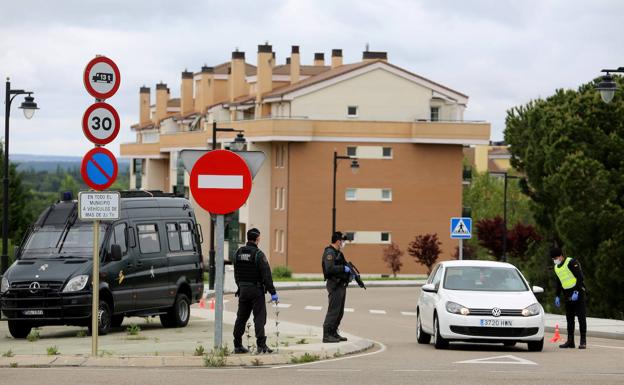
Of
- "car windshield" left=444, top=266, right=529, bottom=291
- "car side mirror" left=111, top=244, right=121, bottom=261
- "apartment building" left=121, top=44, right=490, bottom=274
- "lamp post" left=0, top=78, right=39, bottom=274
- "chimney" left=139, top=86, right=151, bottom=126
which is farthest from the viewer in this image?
"chimney" left=139, top=86, right=151, bottom=126

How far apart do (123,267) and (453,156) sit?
237 ft

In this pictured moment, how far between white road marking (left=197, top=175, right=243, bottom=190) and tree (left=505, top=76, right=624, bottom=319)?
31051 millimetres

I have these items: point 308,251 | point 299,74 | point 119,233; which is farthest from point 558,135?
point 299,74

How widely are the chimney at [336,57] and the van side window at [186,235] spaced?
287 feet

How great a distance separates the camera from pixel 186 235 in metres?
27.1

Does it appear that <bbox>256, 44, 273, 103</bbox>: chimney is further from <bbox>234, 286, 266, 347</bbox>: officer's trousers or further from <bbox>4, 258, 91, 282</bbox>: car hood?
<bbox>234, 286, 266, 347</bbox>: officer's trousers

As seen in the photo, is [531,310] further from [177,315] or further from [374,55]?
[374,55]

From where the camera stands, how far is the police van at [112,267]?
22.6 metres

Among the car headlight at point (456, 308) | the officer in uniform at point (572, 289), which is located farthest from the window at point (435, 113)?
the car headlight at point (456, 308)

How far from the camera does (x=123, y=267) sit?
24062mm

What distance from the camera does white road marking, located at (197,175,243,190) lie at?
1628 centimetres

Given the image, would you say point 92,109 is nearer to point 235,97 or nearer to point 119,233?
point 119,233

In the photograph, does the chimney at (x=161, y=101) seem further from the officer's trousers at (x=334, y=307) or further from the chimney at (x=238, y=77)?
the officer's trousers at (x=334, y=307)

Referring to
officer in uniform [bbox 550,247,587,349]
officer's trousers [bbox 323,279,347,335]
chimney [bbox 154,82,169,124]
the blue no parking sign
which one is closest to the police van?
officer's trousers [bbox 323,279,347,335]
